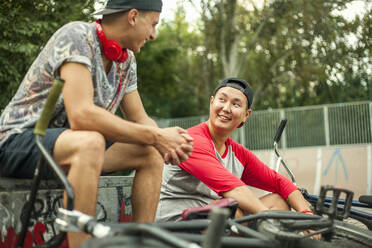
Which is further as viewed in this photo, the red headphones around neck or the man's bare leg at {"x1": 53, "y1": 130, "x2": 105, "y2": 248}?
the red headphones around neck

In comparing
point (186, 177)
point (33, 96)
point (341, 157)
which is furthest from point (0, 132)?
point (341, 157)

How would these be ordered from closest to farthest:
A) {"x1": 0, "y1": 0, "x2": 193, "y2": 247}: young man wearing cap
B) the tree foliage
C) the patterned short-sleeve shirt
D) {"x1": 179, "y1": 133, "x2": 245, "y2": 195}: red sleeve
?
{"x1": 0, "y1": 0, "x2": 193, "y2": 247}: young man wearing cap → the patterned short-sleeve shirt → {"x1": 179, "y1": 133, "x2": 245, "y2": 195}: red sleeve → the tree foliage

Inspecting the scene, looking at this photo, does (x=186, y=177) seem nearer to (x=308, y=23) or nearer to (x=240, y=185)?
(x=240, y=185)

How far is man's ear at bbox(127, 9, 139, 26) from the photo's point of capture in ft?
8.73

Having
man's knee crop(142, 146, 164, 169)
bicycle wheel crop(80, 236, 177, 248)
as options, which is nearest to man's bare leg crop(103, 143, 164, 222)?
man's knee crop(142, 146, 164, 169)

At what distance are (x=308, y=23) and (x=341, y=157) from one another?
466 cm

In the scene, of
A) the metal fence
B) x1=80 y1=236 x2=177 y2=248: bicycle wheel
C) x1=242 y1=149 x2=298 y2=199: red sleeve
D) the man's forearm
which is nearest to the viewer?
x1=80 y1=236 x2=177 y2=248: bicycle wheel

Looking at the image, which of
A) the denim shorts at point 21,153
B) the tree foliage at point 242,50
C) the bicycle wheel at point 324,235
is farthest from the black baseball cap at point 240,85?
the tree foliage at point 242,50

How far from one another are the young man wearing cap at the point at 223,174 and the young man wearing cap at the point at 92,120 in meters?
0.76

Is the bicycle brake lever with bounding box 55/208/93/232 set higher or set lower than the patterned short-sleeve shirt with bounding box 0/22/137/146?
lower

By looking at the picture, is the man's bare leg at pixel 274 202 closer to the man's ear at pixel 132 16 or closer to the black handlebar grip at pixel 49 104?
the man's ear at pixel 132 16

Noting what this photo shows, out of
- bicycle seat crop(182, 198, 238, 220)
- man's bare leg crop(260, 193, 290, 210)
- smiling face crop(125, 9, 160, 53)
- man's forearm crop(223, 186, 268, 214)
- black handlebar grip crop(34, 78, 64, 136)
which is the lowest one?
man's bare leg crop(260, 193, 290, 210)

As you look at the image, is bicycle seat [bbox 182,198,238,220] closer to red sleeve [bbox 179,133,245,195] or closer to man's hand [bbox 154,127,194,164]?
man's hand [bbox 154,127,194,164]

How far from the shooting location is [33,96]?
2592 millimetres
